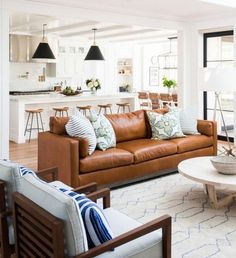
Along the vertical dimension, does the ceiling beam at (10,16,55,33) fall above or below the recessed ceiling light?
above

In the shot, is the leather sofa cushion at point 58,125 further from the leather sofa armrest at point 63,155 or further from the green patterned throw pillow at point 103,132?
the green patterned throw pillow at point 103,132

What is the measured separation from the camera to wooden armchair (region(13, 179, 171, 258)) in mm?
1754

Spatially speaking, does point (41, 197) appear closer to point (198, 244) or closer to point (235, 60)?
point (198, 244)

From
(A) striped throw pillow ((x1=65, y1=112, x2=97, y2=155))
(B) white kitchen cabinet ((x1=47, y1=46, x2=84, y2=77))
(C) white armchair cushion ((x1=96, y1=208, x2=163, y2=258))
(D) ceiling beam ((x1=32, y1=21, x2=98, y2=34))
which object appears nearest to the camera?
(C) white armchair cushion ((x1=96, y1=208, x2=163, y2=258))

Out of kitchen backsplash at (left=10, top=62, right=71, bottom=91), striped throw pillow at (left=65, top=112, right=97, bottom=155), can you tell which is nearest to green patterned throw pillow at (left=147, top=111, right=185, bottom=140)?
striped throw pillow at (left=65, top=112, right=97, bottom=155)

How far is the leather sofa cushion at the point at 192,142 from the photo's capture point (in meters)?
5.05

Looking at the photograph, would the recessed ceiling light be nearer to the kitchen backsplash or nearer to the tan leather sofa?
the tan leather sofa

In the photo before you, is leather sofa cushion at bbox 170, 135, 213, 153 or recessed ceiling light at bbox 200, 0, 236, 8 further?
recessed ceiling light at bbox 200, 0, 236, 8

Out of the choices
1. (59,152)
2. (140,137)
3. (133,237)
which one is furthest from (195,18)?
(133,237)

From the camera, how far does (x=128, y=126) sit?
16.9 feet

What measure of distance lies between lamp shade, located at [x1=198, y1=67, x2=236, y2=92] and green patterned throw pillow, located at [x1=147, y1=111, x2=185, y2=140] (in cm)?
110

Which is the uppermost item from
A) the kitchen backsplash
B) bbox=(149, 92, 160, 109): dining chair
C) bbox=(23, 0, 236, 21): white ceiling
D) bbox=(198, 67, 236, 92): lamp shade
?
bbox=(23, 0, 236, 21): white ceiling

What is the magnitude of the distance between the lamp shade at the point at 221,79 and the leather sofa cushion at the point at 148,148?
102cm

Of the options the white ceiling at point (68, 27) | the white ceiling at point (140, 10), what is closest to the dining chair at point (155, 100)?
the white ceiling at point (68, 27)
